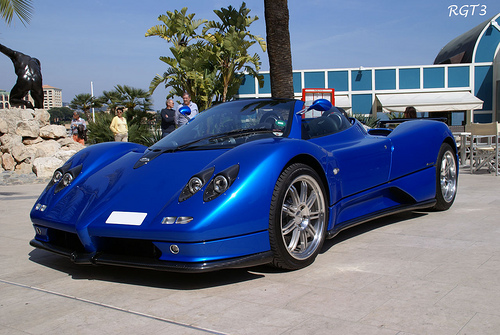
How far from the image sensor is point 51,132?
14.2 metres

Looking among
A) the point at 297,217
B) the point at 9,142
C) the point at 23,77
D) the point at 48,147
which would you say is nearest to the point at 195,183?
the point at 297,217

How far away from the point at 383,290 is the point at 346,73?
23758 mm

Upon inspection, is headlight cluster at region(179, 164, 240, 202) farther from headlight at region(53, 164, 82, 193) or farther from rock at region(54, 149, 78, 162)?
rock at region(54, 149, 78, 162)

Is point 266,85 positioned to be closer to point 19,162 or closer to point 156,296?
point 19,162

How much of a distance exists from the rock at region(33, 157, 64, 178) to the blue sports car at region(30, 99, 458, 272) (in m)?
7.71

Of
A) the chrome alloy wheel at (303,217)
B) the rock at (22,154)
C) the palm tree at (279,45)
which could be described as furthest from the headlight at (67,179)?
the rock at (22,154)

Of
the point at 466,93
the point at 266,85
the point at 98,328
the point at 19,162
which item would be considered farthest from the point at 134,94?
the point at 98,328

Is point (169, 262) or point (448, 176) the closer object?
point (169, 262)

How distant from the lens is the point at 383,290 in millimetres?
2807

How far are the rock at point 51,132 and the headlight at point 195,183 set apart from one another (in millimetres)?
12342

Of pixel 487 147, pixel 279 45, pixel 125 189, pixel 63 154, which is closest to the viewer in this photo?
pixel 125 189

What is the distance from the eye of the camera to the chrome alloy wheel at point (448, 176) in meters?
5.32

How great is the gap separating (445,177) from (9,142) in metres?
11.6

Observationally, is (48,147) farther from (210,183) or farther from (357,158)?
(210,183)
